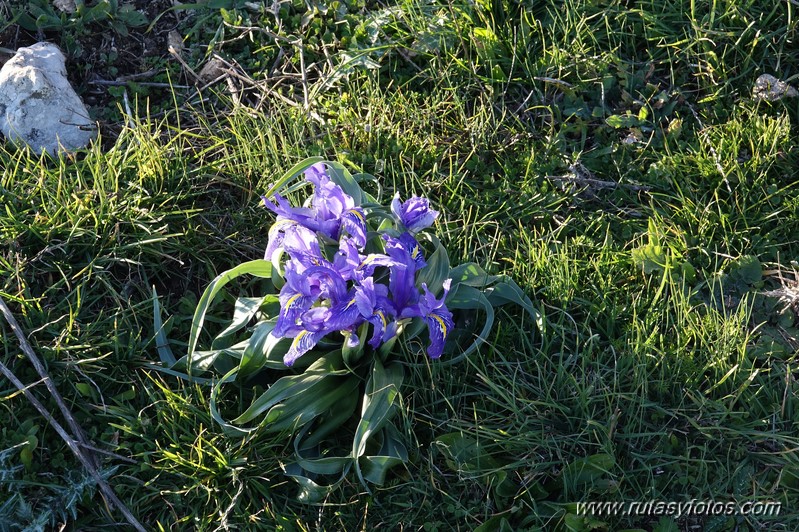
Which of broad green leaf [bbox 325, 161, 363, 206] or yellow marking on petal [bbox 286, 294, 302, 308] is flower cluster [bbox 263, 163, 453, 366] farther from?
broad green leaf [bbox 325, 161, 363, 206]

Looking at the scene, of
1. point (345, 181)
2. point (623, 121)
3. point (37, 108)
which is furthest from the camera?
point (623, 121)

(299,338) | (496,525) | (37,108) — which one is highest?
(37,108)

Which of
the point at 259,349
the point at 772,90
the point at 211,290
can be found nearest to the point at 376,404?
the point at 259,349

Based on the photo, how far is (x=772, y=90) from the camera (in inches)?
130

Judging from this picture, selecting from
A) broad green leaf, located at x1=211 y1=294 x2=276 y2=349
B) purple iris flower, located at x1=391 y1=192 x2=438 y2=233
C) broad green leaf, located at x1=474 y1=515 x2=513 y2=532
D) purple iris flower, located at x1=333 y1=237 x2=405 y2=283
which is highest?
purple iris flower, located at x1=333 y1=237 x2=405 y2=283

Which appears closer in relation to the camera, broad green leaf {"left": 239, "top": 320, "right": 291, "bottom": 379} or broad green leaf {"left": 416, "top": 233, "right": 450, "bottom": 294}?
broad green leaf {"left": 239, "top": 320, "right": 291, "bottom": 379}

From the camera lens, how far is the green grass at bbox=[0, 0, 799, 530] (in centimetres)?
244

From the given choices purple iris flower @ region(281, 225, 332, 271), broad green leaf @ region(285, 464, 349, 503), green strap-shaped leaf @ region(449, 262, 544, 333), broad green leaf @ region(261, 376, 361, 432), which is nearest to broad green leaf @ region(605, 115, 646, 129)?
green strap-shaped leaf @ region(449, 262, 544, 333)

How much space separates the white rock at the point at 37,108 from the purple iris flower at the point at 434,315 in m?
1.56

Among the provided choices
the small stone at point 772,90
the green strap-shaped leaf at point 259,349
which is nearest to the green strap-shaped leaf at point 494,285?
the green strap-shaped leaf at point 259,349

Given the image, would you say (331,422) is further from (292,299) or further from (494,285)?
(494,285)

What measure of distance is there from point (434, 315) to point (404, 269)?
0.49 feet

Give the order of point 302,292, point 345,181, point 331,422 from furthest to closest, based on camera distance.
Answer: point 345,181 < point 331,422 < point 302,292

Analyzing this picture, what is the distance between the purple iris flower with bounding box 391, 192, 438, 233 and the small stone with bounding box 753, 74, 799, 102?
1560 millimetres
